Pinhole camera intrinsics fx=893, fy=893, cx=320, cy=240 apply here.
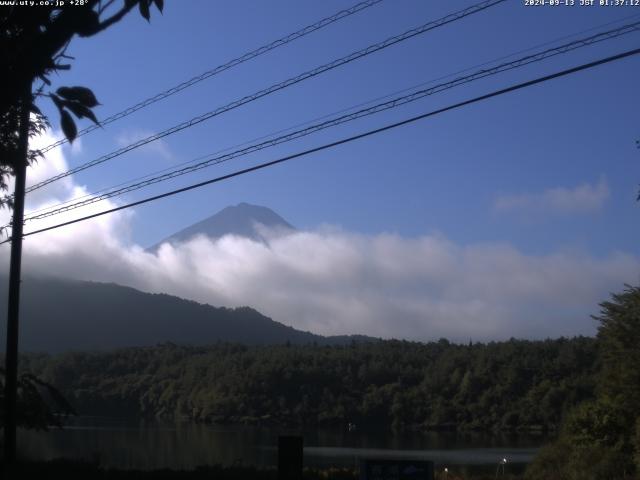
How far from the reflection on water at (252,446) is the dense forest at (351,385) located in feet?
18.1

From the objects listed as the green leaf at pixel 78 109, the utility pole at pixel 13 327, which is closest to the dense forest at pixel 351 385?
the utility pole at pixel 13 327

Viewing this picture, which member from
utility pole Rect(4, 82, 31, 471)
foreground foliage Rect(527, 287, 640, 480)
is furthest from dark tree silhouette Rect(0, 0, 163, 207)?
foreground foliage Rect(527, 287, 640, 480)

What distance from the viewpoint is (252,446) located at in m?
64.2

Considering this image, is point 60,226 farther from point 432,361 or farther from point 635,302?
point 432,361

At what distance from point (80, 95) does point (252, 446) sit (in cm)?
5746

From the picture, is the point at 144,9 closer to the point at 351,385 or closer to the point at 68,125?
the point at 68,125

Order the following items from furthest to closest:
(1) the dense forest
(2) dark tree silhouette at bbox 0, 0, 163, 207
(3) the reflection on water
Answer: (1) the dense forest → (3) the reflection on water → (2) dark tree silhouette at bbox 0, 0, 163, 207

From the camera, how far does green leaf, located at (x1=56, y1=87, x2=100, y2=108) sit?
9117 mm

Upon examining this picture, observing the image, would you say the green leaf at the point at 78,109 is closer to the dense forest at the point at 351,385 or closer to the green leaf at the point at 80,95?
the green leaf at the point at 80,95

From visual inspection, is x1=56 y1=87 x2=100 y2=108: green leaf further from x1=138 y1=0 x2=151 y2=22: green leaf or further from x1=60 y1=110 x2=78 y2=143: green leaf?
x1=138 y1=0 x2=151 y2=22: green leaf

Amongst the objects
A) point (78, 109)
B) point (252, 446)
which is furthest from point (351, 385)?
point (78, 109)

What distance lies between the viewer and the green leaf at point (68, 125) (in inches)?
359

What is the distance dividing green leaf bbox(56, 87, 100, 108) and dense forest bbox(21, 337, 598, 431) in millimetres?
81179

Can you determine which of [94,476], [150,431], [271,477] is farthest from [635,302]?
[150,431]
